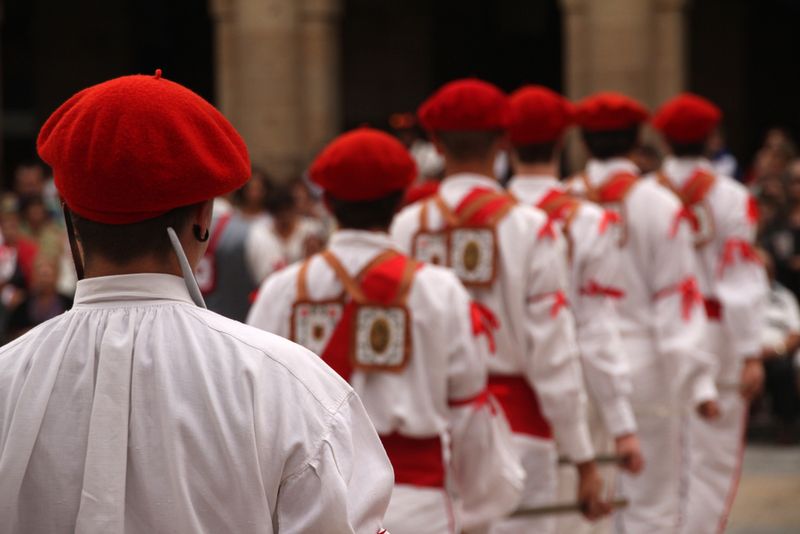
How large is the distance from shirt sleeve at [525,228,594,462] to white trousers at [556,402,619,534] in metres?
0.47

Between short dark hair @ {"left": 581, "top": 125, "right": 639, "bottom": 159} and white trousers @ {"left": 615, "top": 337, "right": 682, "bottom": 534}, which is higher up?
short dark hair @ {"left": 581, "top": 125, "right": 639, "bottom": 159}

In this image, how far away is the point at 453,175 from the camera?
521 centimetres

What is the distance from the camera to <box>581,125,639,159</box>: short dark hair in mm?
6832

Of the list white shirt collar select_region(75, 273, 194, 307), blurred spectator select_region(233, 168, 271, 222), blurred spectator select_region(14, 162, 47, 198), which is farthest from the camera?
blurred spectator select_region(14, 162, 47, 198)

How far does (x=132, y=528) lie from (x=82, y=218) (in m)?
0.42

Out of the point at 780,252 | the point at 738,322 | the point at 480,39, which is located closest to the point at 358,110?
the point at 480,39

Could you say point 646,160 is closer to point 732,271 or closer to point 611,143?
point 732,271

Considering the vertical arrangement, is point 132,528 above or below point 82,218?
below

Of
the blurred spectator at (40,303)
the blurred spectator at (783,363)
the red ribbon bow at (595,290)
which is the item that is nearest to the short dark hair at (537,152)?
the red ribbon bow at (595,290)

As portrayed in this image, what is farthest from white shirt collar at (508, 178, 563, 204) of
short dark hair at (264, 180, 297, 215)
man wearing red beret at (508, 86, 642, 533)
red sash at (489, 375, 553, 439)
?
short dark hair at (264, 180, 297, 215)

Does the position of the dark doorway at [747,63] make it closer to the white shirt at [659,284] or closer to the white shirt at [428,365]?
the white shirt at [659,284]

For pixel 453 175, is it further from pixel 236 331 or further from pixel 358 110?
pixel 358 110

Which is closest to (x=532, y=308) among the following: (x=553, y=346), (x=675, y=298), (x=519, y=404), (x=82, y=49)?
(x=553, y=346)

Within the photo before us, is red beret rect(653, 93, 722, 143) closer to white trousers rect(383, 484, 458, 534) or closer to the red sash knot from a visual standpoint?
the red sash knot
